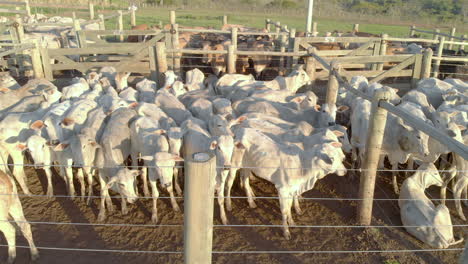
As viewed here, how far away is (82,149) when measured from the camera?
6445 mm

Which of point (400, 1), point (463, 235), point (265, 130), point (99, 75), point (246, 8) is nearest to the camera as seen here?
point (463, 235)

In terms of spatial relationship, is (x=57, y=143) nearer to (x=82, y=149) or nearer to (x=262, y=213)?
(x=82, y=149)

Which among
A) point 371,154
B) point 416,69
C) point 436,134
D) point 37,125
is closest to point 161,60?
point 37,125

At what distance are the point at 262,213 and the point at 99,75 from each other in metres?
6.59

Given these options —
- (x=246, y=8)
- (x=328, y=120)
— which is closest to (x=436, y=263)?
(x=328, y=120)

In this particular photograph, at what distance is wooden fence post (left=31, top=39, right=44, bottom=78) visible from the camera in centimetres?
960

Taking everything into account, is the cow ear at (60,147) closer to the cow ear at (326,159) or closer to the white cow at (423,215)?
the cow ear at (326,159)

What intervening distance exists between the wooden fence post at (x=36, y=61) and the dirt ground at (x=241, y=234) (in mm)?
4190

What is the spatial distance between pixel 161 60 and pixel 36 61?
11.0 feet

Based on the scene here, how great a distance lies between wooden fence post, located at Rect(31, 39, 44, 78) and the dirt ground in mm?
4190

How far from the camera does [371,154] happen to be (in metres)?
5.43

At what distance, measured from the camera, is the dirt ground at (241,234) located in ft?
17.6

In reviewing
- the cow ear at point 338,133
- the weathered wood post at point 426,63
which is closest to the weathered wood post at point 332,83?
the cow ear at point 338,133

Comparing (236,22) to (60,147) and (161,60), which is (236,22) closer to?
(161,60)
